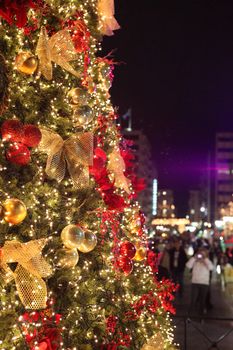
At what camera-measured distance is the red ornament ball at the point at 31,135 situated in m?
3.90

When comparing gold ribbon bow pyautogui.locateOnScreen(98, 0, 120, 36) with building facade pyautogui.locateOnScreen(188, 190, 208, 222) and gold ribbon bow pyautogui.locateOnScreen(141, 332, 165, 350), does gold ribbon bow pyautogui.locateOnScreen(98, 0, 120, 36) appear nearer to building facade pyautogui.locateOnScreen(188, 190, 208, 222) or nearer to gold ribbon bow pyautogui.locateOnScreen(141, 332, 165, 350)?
gold ribbon bow pyautogui.locateOnScreen(141, 332, 165, 350)

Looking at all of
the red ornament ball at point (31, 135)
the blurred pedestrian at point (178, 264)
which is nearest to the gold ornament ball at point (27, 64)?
the red ornament ball at point (31, 135)

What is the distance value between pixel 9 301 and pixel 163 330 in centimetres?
237

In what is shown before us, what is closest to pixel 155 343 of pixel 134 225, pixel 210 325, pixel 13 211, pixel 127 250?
pixel 127 250

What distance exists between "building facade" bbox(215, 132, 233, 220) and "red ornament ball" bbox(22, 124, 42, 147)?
383ft

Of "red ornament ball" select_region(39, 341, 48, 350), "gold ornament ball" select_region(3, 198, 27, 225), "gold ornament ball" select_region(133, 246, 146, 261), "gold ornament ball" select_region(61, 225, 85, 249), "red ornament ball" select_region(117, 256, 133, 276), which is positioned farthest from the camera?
"gold ornament ball" select_region(133, 246, 146, 261)

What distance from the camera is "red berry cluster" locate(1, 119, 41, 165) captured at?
3.82 m

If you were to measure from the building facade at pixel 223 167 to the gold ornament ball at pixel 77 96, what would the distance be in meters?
116

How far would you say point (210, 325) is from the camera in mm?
11695

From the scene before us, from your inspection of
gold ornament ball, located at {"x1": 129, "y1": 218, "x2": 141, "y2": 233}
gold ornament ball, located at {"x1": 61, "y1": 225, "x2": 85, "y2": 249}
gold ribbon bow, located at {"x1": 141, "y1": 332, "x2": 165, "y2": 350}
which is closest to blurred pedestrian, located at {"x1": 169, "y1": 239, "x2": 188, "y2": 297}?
gold ornament ball, located at {"x1": 129, "y1": 218, "x2": 141, "y2": 233}

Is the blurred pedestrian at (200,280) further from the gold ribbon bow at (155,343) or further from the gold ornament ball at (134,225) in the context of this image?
the gold ribbon bow at (155,343)

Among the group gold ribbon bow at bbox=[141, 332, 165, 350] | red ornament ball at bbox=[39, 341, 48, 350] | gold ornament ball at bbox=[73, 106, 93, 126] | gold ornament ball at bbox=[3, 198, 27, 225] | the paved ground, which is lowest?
the paved ground

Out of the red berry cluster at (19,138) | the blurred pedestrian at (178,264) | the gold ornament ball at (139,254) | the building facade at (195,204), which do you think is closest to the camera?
the red berry cluster at (19,138)

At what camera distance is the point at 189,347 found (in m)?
9.60
